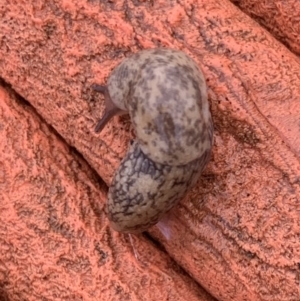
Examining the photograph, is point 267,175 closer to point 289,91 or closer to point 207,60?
point 289,91

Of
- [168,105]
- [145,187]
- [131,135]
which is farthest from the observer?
[131,135]

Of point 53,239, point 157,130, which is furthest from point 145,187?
point 53,239

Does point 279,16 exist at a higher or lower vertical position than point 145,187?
higher

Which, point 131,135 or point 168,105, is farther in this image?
point 131,135

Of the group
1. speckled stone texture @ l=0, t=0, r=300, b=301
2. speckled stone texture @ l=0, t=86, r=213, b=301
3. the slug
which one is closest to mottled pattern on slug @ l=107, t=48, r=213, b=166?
the slug

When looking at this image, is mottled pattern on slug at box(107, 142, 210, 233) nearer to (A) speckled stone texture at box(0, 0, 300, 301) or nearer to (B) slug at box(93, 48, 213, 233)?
(B) slug at box(93, 48, 213, 233)

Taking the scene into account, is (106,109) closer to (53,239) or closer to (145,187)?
(145,187)

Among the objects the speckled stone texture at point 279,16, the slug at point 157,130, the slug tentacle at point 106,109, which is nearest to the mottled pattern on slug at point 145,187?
the slug at point 157,130

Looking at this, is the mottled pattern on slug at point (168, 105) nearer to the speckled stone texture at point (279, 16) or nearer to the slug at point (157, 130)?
the slug at point (157, 130)
